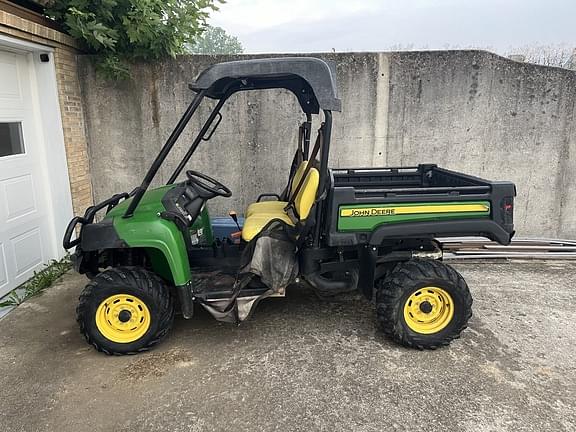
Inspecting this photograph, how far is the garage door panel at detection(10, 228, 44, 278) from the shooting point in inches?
172

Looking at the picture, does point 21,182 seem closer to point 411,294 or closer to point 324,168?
point 324,168

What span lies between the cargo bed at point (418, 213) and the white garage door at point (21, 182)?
10.2 ft

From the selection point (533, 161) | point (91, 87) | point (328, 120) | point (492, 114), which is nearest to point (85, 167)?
point (91, 87)

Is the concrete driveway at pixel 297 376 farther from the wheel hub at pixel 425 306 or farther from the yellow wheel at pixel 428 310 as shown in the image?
the wheel hub at pixel 425 306

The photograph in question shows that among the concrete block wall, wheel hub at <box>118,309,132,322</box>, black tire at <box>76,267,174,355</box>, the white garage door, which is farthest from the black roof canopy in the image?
the white garage door

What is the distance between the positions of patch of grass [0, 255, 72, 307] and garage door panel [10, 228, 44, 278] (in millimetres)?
111

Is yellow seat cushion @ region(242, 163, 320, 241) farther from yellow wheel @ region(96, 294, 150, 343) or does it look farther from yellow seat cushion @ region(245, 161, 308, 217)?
yellow wheel @ region(96, 294, 150, 343)

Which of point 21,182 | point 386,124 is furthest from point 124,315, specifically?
point 386,124

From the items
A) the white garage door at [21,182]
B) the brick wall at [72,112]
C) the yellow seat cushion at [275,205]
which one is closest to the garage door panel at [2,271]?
the white garage door at [21,182]

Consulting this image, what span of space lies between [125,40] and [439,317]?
14.0 ft

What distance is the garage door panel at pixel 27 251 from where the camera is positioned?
438 cm

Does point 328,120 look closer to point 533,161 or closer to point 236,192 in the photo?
point 236,192

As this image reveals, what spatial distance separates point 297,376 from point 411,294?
0.98m

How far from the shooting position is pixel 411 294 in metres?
3.17
